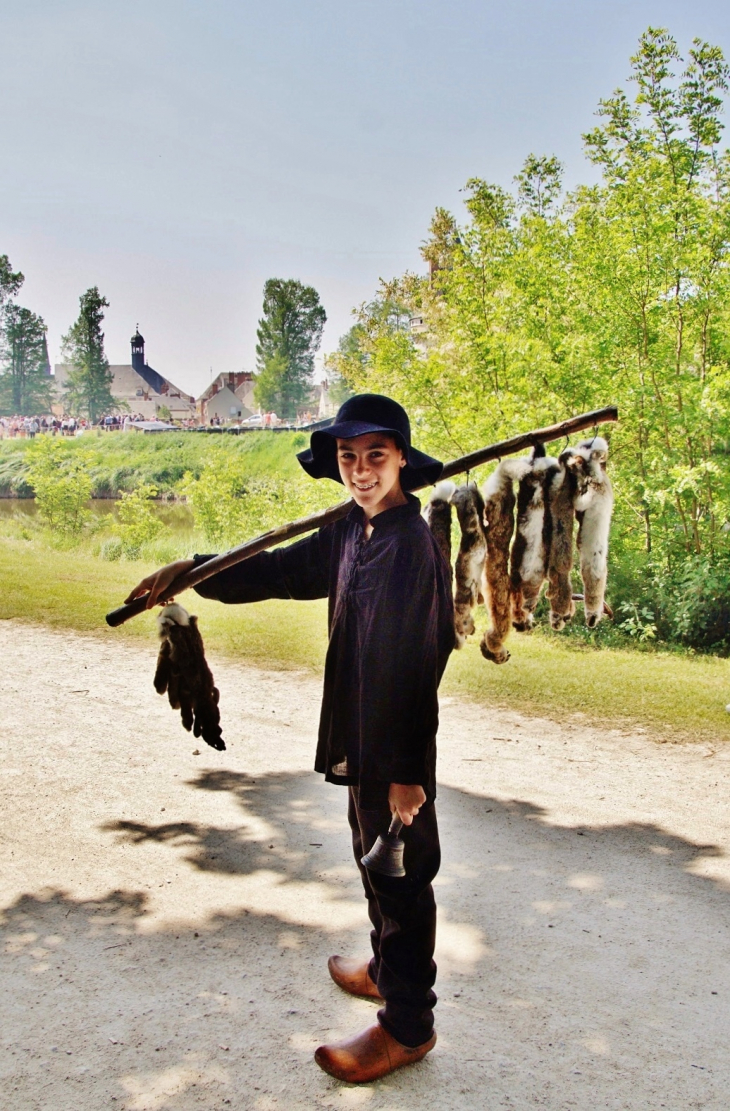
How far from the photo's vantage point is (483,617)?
13.3 meters

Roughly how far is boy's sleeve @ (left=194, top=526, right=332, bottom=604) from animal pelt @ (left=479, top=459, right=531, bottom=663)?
1.05 metres

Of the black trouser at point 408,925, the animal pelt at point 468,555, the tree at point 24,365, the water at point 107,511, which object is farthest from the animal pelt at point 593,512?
the tree at point 24,365

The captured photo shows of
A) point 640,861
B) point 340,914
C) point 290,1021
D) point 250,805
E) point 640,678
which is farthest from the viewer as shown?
point 640,678

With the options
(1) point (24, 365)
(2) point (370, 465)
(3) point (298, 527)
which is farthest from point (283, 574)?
(1) point (24, 365)

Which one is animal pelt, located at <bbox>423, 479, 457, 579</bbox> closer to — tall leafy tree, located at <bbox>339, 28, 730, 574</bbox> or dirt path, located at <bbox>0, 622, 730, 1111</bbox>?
dirt path, located at <bbox>0, 622, 730, 1111</bbox>

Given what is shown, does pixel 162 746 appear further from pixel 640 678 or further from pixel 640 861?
pixel 640 678

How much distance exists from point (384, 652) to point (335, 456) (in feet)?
2.78

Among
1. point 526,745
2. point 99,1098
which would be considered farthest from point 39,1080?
point 526,745

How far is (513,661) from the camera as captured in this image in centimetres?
1070

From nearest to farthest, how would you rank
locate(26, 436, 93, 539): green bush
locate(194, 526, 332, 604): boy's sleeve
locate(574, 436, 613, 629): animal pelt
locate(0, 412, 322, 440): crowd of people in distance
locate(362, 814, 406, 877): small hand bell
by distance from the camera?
locate(362, 814, 406, 877): small hand bell
locate(194, 526, 332, 604): boy's sleeve
locate(574, 436, 613, 629): animal pelt
locate(26, 436, 93, 539): green bush
locate(0, 412, 322, 440): crowd of people in distance

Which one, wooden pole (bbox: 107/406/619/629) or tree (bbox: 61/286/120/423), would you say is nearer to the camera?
wooden pole (bbox: 107/406/619/629)

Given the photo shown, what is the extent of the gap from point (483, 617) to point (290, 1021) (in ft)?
32.2

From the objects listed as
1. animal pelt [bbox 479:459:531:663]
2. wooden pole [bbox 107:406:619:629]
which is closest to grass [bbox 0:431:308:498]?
animal pelt [bbox 479:459:531:663]

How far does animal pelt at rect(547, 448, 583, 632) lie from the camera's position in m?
4.26
